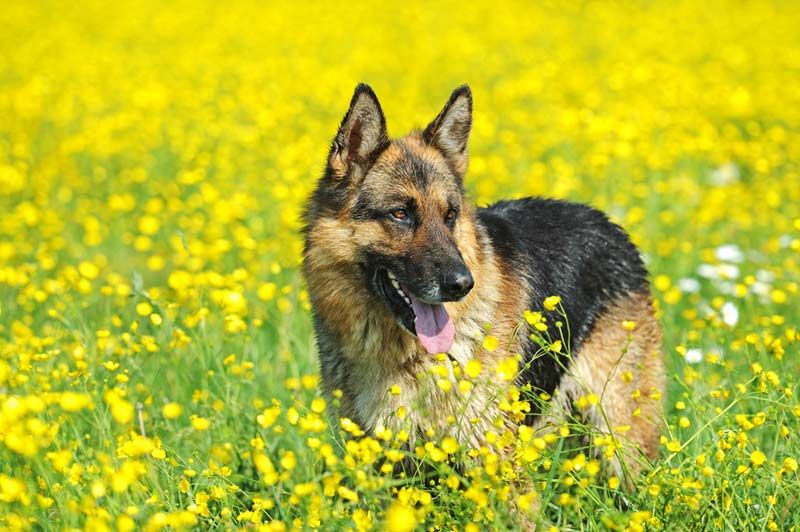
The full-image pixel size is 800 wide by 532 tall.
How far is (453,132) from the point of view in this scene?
14.4ft

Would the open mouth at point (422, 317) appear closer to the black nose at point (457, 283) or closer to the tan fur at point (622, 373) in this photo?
the black nose at point (457, 283)

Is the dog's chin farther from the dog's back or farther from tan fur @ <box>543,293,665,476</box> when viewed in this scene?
tan fur @ <box>543,293,665,476</box>

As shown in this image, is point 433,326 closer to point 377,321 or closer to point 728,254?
point 377,321

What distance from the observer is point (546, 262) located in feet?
14.8

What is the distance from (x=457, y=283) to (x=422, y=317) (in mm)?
291

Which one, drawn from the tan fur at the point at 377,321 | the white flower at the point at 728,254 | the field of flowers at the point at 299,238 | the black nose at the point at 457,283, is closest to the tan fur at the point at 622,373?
the field of flowers at the point at 299,238

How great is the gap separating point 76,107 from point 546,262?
9.46 metres

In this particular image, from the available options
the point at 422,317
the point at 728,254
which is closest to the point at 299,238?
the point at 422,317

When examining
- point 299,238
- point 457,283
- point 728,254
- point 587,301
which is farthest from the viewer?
point 728,254

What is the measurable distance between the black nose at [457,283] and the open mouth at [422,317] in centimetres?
18

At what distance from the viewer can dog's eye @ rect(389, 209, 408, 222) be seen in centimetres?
403

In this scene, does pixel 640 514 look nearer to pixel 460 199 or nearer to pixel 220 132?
pixel 460 199

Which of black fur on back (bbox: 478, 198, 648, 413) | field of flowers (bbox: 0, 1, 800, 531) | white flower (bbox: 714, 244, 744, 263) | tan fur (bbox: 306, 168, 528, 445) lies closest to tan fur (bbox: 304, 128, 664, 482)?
tan fur (bbox: 306, 168, 528, 445)

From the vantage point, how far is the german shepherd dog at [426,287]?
3.89m
